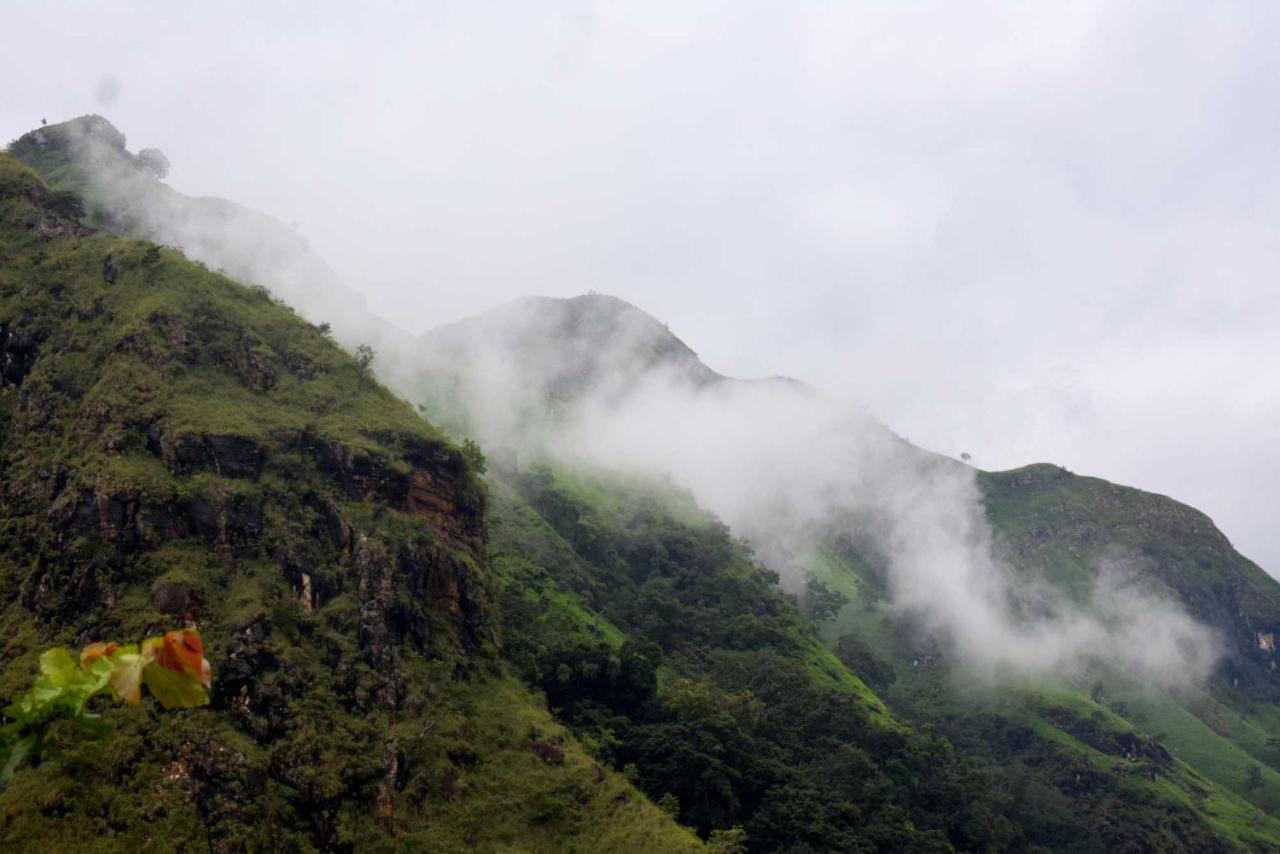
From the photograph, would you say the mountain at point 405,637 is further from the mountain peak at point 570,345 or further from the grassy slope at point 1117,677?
the mountain peak at point 570,345

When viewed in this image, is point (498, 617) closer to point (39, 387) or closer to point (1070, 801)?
point (39, 387)

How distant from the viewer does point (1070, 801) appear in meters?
82.1

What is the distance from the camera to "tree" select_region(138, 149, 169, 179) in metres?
102

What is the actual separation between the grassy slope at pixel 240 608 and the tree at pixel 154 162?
5237cm

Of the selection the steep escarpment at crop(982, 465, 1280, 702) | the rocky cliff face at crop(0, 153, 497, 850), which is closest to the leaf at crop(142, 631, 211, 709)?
the rocky cliff face at crop(0, 153, 497, 850)

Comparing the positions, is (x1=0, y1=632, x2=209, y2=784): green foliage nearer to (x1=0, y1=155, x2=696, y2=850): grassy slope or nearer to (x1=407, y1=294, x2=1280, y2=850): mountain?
(x1=0, y1=155, x2=696, y2=850): grassy slope

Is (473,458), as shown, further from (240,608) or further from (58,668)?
(58,668)

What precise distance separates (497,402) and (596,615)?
48546 millimetres

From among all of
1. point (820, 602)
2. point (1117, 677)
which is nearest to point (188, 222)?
point (820, 602)

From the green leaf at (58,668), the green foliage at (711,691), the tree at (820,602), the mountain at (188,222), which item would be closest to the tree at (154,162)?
the mountain at (188,222)

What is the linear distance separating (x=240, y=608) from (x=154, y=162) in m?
82.6

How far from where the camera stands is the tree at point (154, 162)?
10200 cm

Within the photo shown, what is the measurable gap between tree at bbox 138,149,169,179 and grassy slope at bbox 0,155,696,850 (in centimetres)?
5237

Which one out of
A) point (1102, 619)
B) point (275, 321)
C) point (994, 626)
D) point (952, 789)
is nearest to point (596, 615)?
point (952, 789)
